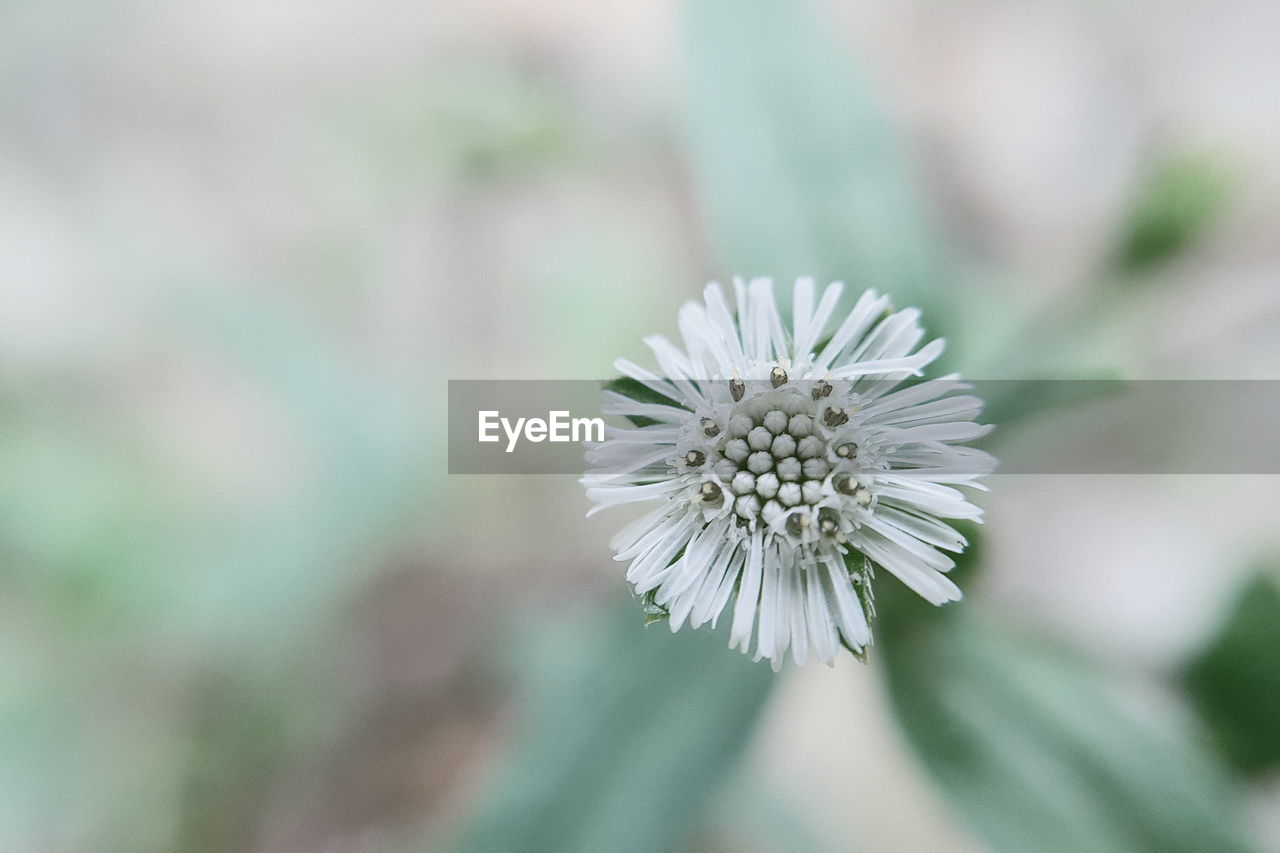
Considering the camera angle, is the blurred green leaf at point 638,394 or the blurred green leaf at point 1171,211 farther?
the blurred green leaf at point 1171,211

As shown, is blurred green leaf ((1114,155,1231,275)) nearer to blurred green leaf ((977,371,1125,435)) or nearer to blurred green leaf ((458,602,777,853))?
blurred green leaf ((977,371,1125,435))

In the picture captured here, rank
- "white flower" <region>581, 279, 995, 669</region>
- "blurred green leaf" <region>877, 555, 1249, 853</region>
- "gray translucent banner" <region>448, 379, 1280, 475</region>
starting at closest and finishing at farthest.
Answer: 1. "white flower" <region>581, 279, 995, 669</region>
2. "blurred green leaf" <region>877, 555, 1249, 853</region>
3. "gray translucent banner" <region>448, 379, 1280, 475</region>

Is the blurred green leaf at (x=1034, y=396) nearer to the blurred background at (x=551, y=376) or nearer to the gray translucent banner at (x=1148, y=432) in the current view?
the blurred background at (x=551, y=376)

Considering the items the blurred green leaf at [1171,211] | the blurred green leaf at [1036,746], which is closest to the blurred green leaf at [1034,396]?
the blurred green leaf at [1036,746]

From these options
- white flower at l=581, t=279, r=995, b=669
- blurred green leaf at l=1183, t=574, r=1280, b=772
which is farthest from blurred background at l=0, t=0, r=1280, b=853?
white flower at l=581, t=279, r=995, b=669

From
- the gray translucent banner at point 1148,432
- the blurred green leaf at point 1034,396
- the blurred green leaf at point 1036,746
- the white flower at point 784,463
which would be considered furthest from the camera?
the gray translucent banner at point 1148,432

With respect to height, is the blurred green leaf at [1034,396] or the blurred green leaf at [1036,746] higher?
the blurred green leaf at [1034,396]

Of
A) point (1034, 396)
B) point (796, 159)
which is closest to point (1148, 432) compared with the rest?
point (1034, 396)

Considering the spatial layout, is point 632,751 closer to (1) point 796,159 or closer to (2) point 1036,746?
(2) point 1036,746
